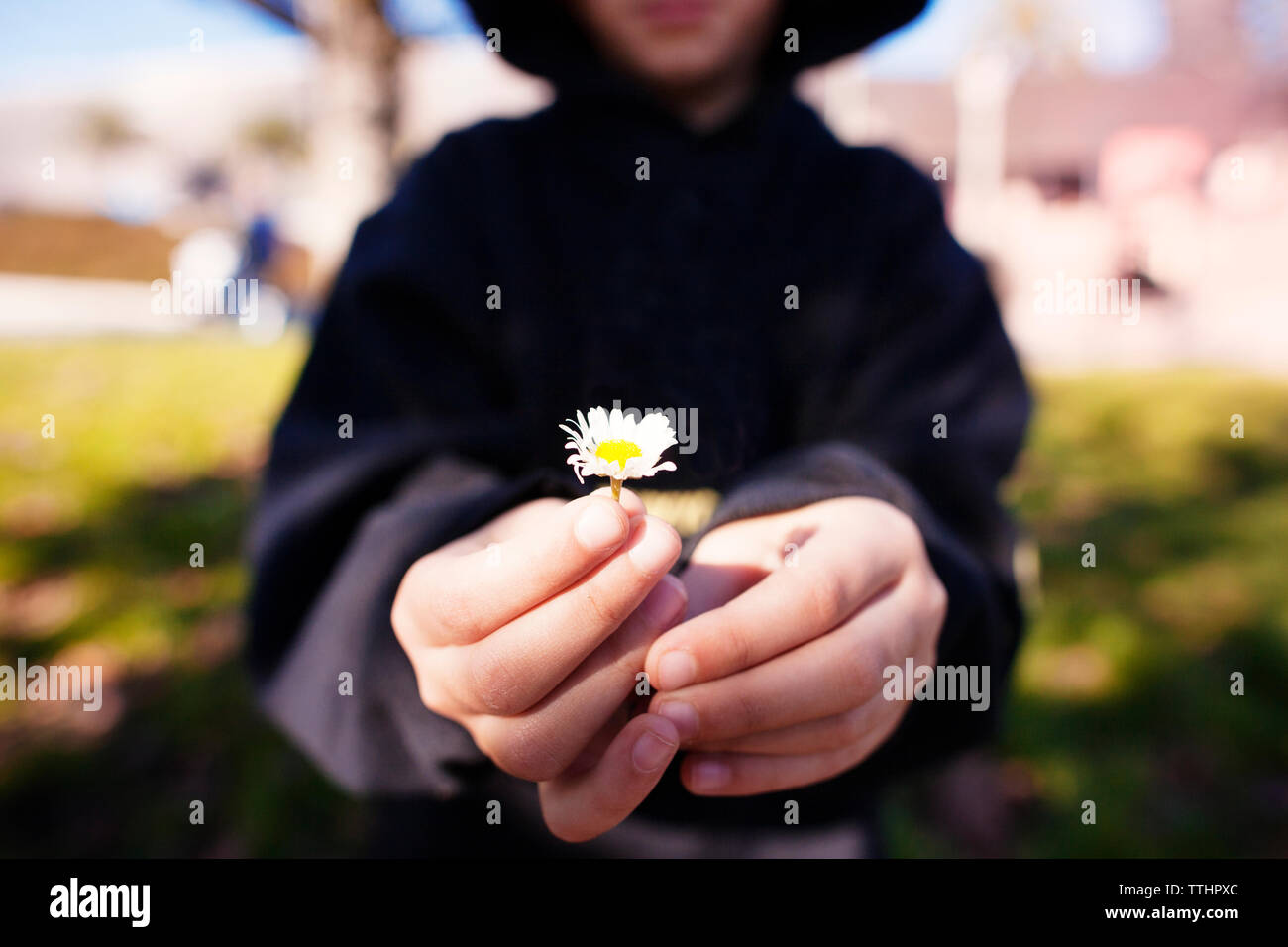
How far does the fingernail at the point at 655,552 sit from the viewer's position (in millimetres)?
675

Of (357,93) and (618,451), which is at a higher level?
(357,93)

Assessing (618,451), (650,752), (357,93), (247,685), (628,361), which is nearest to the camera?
(618,451)

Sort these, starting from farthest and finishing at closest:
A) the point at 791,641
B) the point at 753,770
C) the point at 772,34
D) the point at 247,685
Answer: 1. the point at 247,685
2. the point at 772,34
3. the point at 753,770
4. the point at 791,641

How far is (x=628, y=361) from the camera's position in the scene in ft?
3.86

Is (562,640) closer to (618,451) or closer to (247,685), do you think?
(618,451)

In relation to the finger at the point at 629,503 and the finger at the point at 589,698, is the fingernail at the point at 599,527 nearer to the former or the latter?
the finger at the point at 629,503

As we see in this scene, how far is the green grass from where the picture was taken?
2.55 m

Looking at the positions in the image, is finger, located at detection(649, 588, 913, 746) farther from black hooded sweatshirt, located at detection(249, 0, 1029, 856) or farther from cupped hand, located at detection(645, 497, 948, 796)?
black hooded sweatshirt, located at detection(249, 0, 1029, 856)

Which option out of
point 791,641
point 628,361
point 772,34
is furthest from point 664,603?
point 772,34

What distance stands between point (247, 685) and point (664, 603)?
8.90 feet

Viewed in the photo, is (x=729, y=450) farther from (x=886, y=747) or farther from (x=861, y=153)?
(x=861, y=153)

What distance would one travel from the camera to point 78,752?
2.64 m

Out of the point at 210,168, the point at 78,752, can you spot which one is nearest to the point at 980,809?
the point at 78,752

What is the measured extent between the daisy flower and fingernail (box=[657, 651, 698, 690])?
0.61 feet
